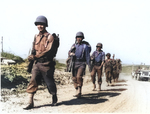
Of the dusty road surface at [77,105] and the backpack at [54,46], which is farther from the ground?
the backpack at [54,46]

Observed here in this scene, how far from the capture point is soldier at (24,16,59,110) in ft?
21.9

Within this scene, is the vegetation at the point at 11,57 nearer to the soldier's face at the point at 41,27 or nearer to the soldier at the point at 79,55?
the soldier at the point at 79,55

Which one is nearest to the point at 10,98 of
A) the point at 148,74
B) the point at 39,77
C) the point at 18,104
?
the point at 18,104

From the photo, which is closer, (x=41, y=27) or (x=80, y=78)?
(x=41, y=27)

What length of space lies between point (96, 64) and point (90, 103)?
11.6 ft

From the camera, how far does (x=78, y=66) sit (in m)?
8.66

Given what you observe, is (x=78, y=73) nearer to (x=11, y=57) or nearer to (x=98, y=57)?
(x=98, y=57)

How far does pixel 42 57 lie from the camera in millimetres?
6723

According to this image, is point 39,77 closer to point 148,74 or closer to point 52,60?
point 52,60

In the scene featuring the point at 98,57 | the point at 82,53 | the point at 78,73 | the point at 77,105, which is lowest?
the point at 77,105

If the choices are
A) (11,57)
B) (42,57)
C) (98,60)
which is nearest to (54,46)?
(42,57)

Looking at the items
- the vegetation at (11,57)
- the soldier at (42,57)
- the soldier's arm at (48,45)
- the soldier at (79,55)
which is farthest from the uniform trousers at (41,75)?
the vegetation at (11,57)

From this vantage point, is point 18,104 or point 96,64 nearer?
point 18,104

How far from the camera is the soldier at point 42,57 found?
21.9ft
